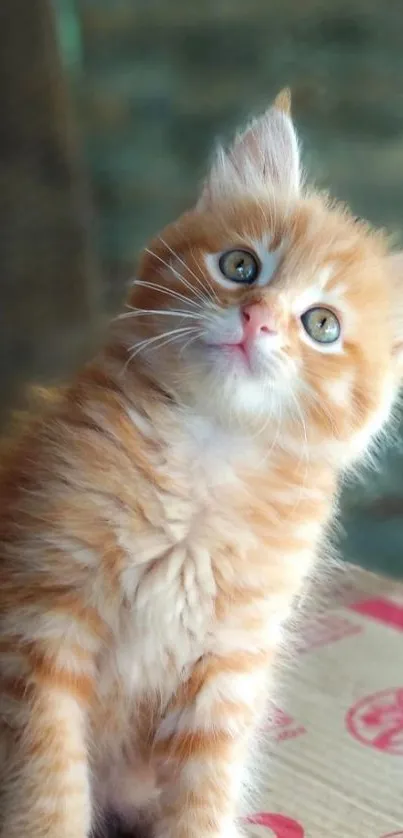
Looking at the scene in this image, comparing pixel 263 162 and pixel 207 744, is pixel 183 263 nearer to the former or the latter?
pixel 263 162

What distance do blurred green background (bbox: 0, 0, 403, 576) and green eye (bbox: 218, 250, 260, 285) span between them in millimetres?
724

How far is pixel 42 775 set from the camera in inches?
32.8

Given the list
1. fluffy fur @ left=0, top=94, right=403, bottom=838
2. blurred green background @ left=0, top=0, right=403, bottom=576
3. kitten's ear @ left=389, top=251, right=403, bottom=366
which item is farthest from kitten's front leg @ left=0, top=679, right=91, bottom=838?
blurred green background @ left=0, top=0, right=403, bottom=576

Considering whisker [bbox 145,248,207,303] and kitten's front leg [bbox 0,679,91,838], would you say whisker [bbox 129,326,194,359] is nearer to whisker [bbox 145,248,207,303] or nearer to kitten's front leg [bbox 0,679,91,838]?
whisker [bbox 145,248,207,303]

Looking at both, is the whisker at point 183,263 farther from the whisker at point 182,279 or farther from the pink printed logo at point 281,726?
the pink printed logo at point 281,726

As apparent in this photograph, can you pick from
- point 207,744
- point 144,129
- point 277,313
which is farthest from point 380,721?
point 144,129

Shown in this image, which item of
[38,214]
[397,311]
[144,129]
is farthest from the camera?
[38,214]

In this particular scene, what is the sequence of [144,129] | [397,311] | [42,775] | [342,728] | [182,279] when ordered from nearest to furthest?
1. [42,775]
2. [182,279]
3. [397,311]
4. [342,728]
5. [144,129]

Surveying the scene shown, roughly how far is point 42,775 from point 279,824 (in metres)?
0.31

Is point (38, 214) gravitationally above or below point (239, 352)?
above

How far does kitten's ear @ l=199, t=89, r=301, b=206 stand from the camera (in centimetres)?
106

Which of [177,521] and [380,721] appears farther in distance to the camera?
[380,721]

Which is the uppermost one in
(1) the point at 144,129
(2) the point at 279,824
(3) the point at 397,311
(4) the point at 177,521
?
(1) the point at 144,129

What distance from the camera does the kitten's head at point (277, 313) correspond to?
2.89ft
